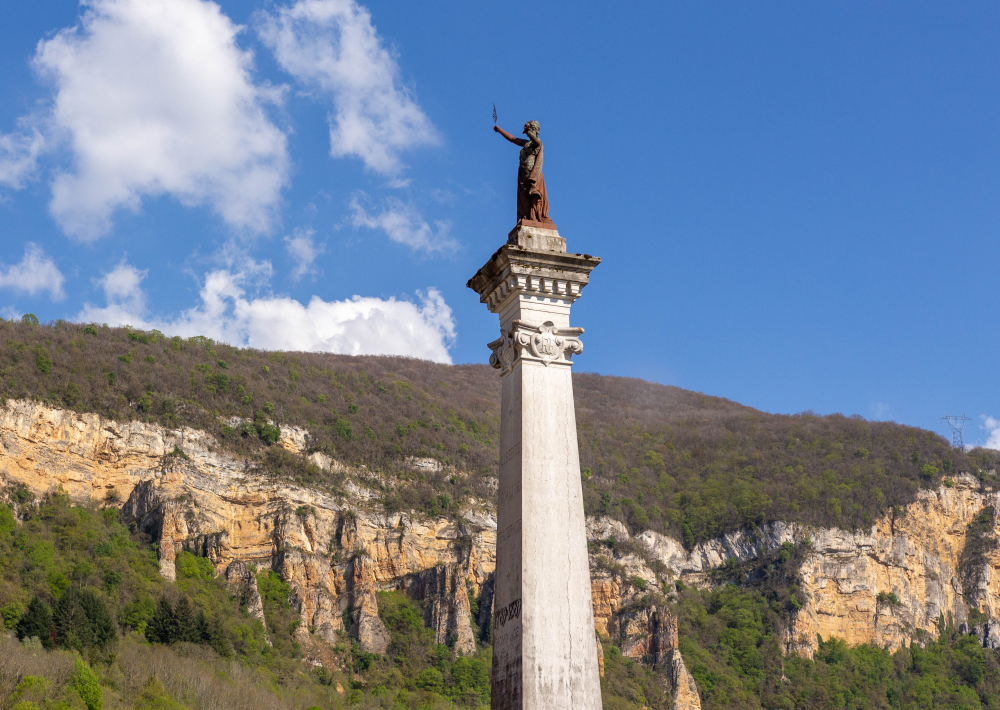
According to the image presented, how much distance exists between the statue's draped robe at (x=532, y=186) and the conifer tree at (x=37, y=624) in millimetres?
52987

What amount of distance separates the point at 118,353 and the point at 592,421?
175 ft

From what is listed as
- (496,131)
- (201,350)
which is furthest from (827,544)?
(496,131)

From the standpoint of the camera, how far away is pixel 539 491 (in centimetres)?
904

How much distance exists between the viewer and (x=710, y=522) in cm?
10562

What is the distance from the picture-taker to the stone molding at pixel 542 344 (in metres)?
9.54

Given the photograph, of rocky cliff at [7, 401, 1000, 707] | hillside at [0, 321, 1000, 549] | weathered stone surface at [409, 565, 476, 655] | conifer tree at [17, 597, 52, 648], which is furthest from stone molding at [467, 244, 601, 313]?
hillside at [0, 321, 1000, 549]

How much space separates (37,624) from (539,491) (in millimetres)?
54876

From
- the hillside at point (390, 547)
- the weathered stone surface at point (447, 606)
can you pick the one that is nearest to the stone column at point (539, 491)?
the hillside at point (390, 547)

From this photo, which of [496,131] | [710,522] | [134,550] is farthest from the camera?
[710,522]

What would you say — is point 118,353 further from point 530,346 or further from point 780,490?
point 530,346

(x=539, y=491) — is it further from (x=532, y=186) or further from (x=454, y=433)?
(x=454, y=433)

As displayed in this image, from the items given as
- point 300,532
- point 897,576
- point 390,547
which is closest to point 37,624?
point 300,532

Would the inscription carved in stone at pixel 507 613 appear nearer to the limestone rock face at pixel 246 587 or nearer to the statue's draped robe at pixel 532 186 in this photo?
the statue's draped robe at pixel 532 186

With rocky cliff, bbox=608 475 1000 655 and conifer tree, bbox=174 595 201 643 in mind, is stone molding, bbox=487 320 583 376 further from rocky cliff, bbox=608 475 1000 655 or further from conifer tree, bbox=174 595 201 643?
rocky cliff, bbox=608 475 1000 655
